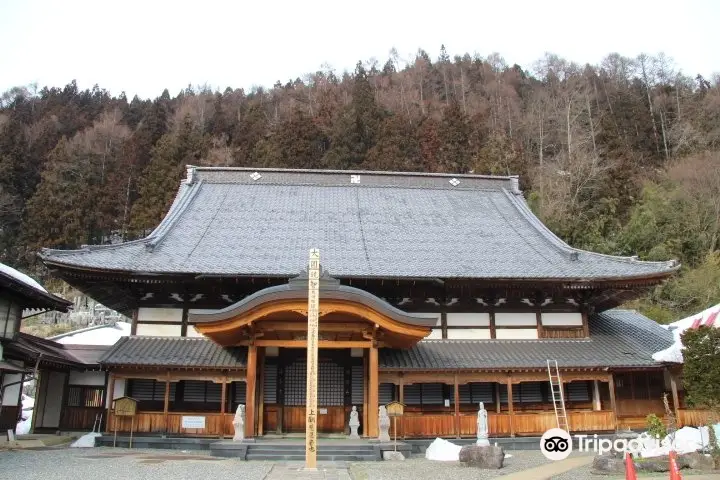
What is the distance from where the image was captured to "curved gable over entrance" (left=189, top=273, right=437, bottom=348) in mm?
12742

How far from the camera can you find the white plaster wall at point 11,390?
15289mm

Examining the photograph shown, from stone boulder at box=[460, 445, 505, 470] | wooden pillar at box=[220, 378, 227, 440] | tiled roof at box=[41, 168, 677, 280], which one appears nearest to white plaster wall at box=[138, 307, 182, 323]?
tiled roof at box=[41, 168, 677, 280]

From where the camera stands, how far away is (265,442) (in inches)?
506

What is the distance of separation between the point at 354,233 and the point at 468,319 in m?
5.04

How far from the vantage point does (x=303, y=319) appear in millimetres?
13617

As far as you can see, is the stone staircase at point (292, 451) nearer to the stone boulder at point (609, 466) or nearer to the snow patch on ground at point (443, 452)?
the snow patch on ground at point (443, 452)

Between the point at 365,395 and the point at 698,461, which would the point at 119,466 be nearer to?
the point at 365,395

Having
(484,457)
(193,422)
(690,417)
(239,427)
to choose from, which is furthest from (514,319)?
(193,422)

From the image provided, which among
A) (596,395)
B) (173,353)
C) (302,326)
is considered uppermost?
(302,326)

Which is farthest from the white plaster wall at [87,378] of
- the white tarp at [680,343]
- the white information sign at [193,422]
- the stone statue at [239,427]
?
the white tarp at [680,343]

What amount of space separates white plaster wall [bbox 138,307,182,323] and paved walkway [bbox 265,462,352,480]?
6.04 meters

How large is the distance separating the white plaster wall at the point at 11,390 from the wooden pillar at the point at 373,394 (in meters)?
9.99

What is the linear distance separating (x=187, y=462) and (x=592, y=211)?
31537mm

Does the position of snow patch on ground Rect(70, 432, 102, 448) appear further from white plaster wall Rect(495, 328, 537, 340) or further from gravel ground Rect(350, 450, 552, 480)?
white plaster wall Rect(495, 328, 537, 340)
